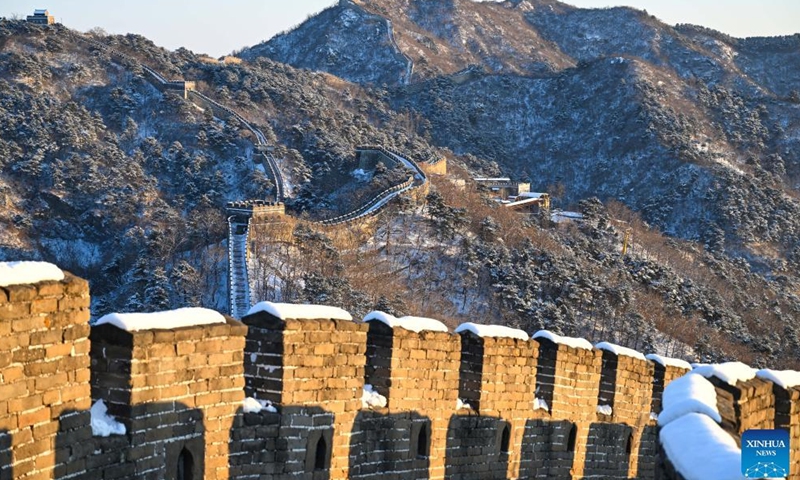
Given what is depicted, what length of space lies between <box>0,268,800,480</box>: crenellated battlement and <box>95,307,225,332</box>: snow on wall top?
5 centimetres

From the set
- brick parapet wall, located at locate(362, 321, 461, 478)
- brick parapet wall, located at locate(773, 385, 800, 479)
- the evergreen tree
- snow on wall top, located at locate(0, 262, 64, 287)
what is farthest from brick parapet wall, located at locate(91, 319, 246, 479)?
the evergreen tree

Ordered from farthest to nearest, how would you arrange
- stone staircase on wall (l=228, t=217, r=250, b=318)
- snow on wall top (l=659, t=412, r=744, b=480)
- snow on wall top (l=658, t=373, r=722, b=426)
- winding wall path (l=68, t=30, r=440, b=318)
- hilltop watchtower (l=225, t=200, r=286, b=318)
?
winding wall path (l=68, t=30, r=440, b=318), hilltop watchtower (l=225, t=200, r=286, b=318), stone staircase on wall (l=228, t=217, r=250, b=318), snow on wall top (l=658, t=373, r=722, b=426), snow on wall top (l=659, t=412, r=744, b=480)

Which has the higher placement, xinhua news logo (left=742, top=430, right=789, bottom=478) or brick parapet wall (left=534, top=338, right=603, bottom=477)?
xinhua news logo (left=742, top=430, right=789, bottom=478)

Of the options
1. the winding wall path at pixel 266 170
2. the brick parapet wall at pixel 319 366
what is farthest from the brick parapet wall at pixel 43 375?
the winding wall path at pixel 266 170

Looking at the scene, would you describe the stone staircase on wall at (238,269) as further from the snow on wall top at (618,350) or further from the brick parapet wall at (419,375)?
the brick parapet wall at (419,375)

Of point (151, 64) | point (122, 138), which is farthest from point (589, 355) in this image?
point (151, 64)

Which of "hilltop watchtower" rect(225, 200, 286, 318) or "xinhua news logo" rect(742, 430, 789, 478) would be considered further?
"hilltop watchtower" rect(225, 200, 286, 318)

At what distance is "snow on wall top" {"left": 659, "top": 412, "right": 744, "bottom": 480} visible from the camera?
6.04 m

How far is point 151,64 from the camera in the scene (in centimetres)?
8594

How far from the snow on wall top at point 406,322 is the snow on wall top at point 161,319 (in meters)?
2.24

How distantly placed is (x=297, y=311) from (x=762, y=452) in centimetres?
454

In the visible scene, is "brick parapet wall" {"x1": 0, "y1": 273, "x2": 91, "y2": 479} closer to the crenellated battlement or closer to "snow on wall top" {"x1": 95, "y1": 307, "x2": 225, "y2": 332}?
the crenellated battlement

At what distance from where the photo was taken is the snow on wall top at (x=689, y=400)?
7598mm

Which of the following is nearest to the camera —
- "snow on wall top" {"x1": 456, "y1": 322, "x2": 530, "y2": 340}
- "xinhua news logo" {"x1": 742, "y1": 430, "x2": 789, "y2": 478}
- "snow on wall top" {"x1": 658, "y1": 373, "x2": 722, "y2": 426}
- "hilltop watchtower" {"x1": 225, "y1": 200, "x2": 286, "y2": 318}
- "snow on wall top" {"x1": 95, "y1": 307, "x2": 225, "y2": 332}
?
"xinhua news logo" {"x1": 742, "y1": 430, "x2": 789, "y2": 478}
